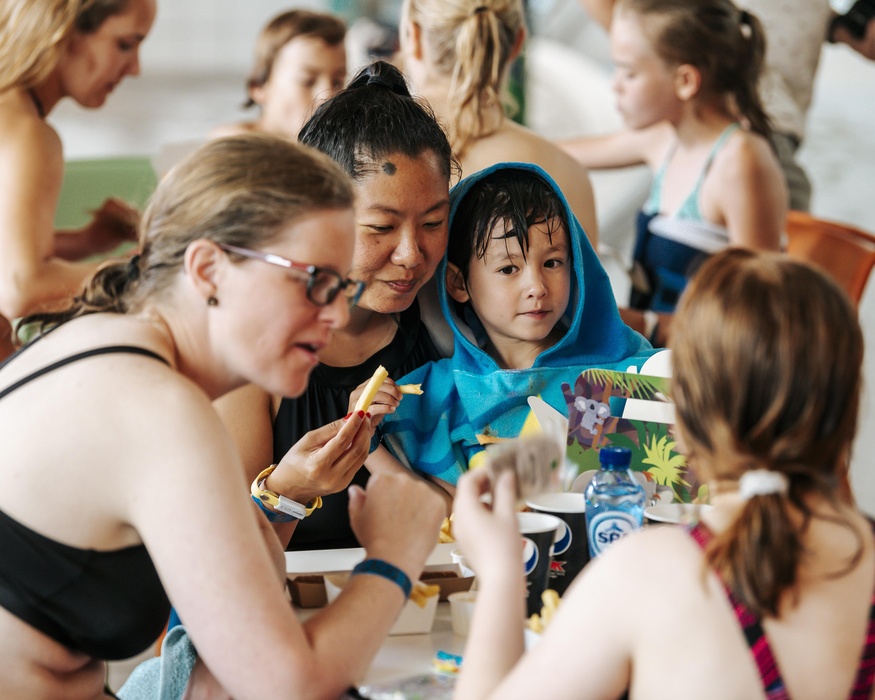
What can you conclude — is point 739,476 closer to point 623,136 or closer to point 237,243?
point 237,243

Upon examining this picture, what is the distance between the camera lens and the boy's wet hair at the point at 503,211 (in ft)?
7.11

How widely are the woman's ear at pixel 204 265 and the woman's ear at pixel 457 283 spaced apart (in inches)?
36.1

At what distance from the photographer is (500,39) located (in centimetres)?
310

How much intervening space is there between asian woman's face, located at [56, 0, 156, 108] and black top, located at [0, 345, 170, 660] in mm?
2040

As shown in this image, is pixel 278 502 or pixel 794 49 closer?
pixel 278 502

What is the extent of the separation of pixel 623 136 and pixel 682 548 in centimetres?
324

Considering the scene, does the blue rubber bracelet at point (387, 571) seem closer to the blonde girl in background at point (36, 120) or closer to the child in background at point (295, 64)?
the blonde girl in background at point (36, 120)

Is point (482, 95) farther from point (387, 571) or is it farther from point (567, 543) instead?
point (387, 571)

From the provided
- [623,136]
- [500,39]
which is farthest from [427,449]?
[623,136]

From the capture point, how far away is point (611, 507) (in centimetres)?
166

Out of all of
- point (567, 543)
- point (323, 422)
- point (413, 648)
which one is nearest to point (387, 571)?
point (413, 648)

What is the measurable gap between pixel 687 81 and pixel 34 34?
2033mm

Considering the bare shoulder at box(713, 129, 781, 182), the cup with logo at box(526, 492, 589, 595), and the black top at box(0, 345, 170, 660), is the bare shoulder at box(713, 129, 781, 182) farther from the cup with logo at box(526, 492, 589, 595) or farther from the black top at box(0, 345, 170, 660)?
the black top at box(0, 345, 170, 660)

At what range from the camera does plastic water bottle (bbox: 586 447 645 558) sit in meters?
1.66
